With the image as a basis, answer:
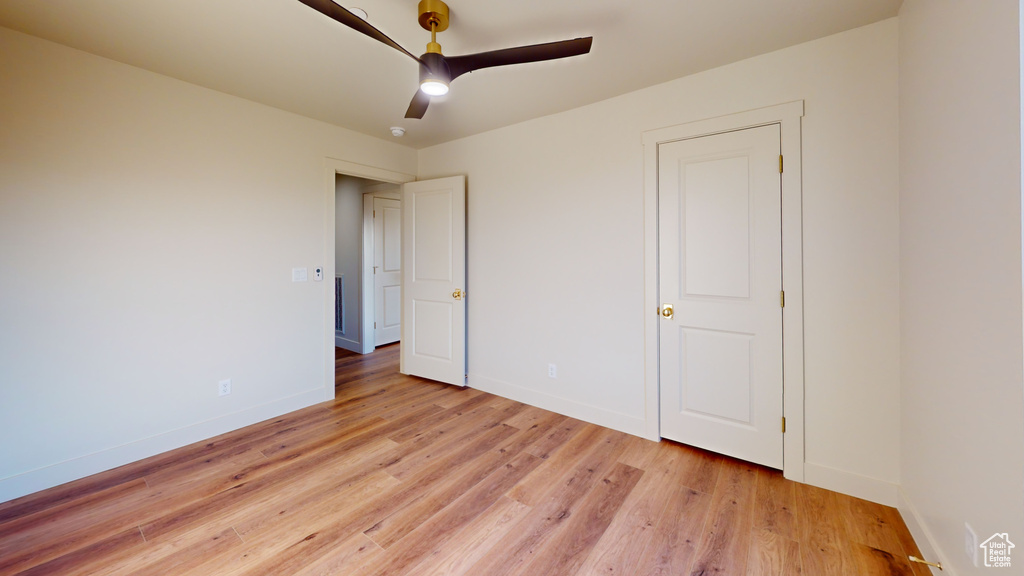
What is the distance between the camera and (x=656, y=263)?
2.61 metres

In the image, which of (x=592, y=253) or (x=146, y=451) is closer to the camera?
(x=146, y=451)

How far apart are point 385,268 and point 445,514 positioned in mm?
4072

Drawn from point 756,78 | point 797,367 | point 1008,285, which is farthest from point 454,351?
point 1008,285

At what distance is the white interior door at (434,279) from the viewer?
372 cm

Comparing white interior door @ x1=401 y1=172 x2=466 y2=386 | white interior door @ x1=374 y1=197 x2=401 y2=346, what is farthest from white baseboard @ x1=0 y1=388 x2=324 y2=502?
white interior door @ x1=374 y1=197 x2=401 y2=346

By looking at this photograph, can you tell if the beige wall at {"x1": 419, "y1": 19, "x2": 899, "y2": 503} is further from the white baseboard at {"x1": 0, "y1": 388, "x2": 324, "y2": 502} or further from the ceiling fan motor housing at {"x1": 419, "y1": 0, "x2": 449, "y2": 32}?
the white baseboard at {"x1": 0, "y1": 388, "x2": 324, "y2": 502}

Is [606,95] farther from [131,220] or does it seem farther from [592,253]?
[131,220]

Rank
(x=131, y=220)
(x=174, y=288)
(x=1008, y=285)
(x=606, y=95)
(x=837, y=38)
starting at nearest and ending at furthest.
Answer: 1. (x=1008, y=285)
2. (x=837, y=38)
3. (x=131, y=220)
4. (x=174, y=288)
5. (x=606, y=95)

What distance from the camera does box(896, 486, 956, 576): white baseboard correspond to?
1428 millimetres

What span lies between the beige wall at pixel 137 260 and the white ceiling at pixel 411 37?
28cm

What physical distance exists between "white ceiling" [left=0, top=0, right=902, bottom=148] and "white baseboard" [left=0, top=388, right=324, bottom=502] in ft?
7.99

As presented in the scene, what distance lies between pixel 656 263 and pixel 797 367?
1006 mm
